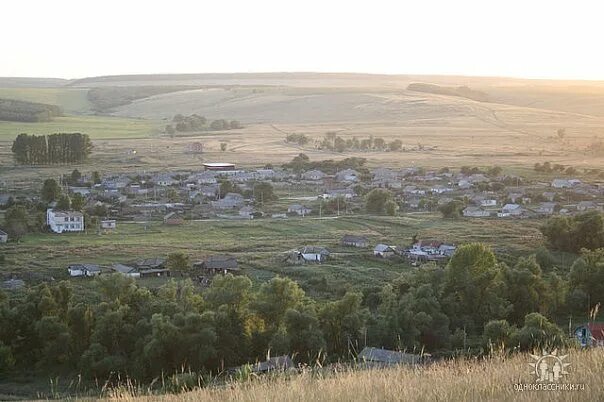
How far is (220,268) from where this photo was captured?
23.0 m

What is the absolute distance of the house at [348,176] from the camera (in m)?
46.8

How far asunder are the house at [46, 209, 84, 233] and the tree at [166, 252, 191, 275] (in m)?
9.35

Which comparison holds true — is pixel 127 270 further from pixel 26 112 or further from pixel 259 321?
pixel 26 112

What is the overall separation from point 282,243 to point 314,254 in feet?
9.82

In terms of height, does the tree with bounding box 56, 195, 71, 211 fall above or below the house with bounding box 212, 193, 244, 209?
above

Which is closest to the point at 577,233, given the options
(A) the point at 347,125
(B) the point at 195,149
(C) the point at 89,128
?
(B) the point at 195,149

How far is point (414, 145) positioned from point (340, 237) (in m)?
42.5

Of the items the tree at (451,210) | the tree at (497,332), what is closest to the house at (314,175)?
the tree at (451,210)

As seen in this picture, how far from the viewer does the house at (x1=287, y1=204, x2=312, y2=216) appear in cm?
3503

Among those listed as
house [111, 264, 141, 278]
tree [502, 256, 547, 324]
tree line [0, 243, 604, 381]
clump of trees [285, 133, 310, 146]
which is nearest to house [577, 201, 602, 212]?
tree line [0, 243, 604, 381]

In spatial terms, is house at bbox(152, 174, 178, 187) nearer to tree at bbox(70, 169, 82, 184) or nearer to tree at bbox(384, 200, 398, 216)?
tree at bbox(70, 169, 82, 184)

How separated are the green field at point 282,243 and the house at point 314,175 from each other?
1452cm

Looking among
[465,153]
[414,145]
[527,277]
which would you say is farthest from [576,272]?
[414,145]

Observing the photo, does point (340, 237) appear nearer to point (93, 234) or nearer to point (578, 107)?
point (93, 234)
